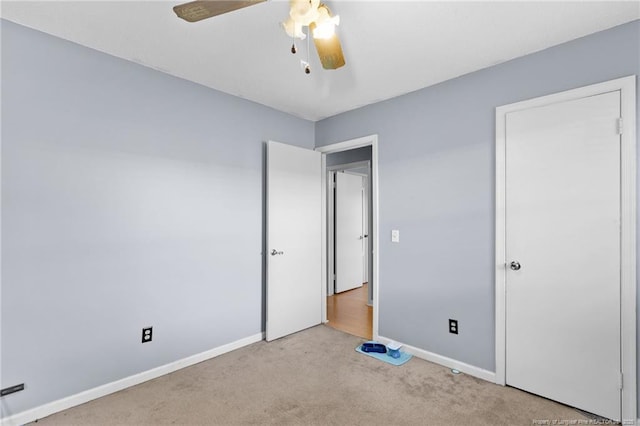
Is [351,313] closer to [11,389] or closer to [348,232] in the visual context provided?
[348,232]

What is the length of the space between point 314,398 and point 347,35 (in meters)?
2.53

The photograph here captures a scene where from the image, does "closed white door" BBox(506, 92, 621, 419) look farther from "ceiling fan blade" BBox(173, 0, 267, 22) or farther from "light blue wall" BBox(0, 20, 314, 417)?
"light blue wall" BBox(0, 20, 314, 417)

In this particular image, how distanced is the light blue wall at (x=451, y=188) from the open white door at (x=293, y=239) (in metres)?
0.87

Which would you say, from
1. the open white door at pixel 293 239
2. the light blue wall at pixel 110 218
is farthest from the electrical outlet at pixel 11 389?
the open white door at pixel 293 239

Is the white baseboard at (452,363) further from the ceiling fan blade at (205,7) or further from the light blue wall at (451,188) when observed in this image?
A: the ceiling fan blade at (205,7)

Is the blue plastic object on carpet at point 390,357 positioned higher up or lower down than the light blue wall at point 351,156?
lower down

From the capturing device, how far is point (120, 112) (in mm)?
2402

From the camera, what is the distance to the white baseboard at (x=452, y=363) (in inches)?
99.2

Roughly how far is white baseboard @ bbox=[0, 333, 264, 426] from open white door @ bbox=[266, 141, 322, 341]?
0.55 m

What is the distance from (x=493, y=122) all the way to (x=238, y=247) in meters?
2.52

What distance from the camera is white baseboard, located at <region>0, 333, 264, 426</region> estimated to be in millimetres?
1981

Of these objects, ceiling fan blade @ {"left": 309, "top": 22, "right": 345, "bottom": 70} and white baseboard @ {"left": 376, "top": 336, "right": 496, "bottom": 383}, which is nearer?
ceiling fan blade @ {"left": 309, "top": 22, "right": 345, "bottom": 70}

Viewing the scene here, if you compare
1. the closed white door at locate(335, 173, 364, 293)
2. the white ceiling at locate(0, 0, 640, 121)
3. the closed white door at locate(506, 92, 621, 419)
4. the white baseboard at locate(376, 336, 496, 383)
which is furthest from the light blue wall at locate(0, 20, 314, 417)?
the closed white door at locate(506, 92, 621, 419)

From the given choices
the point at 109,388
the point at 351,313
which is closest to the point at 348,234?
the point at 351,313
